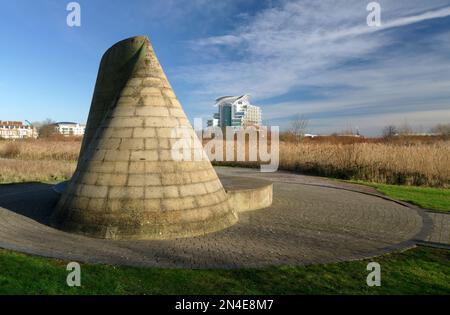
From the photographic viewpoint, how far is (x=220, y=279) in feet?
16.4

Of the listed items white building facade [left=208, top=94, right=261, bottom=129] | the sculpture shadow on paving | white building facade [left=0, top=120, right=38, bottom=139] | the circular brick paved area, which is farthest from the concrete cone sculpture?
white building facade [left=0, top=120, right=38, bottom=139]

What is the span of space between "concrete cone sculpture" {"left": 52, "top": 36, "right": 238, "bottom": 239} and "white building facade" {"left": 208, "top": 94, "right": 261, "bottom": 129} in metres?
81.4

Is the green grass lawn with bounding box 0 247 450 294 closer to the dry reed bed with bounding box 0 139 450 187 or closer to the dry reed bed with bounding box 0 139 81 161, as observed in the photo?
the dry reed bed with bounding box 0 139 450 187

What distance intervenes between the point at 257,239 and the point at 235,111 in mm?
98012

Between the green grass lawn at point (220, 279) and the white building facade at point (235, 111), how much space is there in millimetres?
84979

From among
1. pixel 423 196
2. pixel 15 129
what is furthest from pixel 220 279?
pixel 15 129

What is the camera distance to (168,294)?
4465mm

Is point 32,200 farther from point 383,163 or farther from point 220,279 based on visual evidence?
point 383,163

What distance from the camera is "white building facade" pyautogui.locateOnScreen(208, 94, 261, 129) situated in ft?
313

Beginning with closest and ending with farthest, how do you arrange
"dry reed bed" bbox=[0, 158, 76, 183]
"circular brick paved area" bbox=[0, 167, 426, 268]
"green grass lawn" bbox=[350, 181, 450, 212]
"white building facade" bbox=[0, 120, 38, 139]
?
1. "circular brick paved area" bbox=[0, 167, 426, 268]
2. "green grass lawn" bbox=[350, 181, 450, 212]
3. "dry reed bed" bbox=[0, 158, 76, 183]
4. "white building facade" bbox=[0, 120, 38, 139]

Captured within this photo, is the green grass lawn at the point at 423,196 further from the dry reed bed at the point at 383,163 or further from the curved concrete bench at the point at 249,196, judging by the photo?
the curved concrete bench at the point at 249,196
